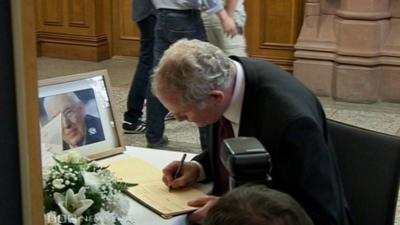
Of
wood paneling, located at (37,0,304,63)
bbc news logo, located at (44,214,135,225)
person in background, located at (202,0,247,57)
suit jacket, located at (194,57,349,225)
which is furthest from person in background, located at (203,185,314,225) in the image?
wood paneling, located at (37,0,304,63)

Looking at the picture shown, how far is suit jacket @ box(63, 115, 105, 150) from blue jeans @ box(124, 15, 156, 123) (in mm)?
2333

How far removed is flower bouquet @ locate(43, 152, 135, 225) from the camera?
5.41ft

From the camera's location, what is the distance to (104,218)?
1677 millimetres

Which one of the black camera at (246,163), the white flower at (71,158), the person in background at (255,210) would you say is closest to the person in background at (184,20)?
the white flower at (71,158)

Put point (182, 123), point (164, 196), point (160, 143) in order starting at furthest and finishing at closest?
point (182, 123)
point (160, 143)
point (164, 196)

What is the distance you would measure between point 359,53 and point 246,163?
4343mm

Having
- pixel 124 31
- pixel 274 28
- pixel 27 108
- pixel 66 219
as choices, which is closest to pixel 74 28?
pixel 124 31

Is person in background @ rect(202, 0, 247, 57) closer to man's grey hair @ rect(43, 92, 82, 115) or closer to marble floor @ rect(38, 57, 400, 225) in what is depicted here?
marble floor @ rect(38, 57, 400, 225)

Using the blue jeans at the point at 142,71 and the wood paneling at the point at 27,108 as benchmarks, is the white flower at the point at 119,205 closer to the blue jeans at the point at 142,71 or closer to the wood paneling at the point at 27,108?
the wood paneling at the point at 27,108

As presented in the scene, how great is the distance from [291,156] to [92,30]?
5124 millimetres

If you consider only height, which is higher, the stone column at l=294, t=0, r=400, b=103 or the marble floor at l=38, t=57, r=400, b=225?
the stone column at l=294, t=0, r=400, b=103

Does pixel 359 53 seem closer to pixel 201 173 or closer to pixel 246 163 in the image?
pixel 201 173

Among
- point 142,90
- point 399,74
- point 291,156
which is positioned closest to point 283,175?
point 291,156

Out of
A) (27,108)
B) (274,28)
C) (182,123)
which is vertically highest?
(27,108)
